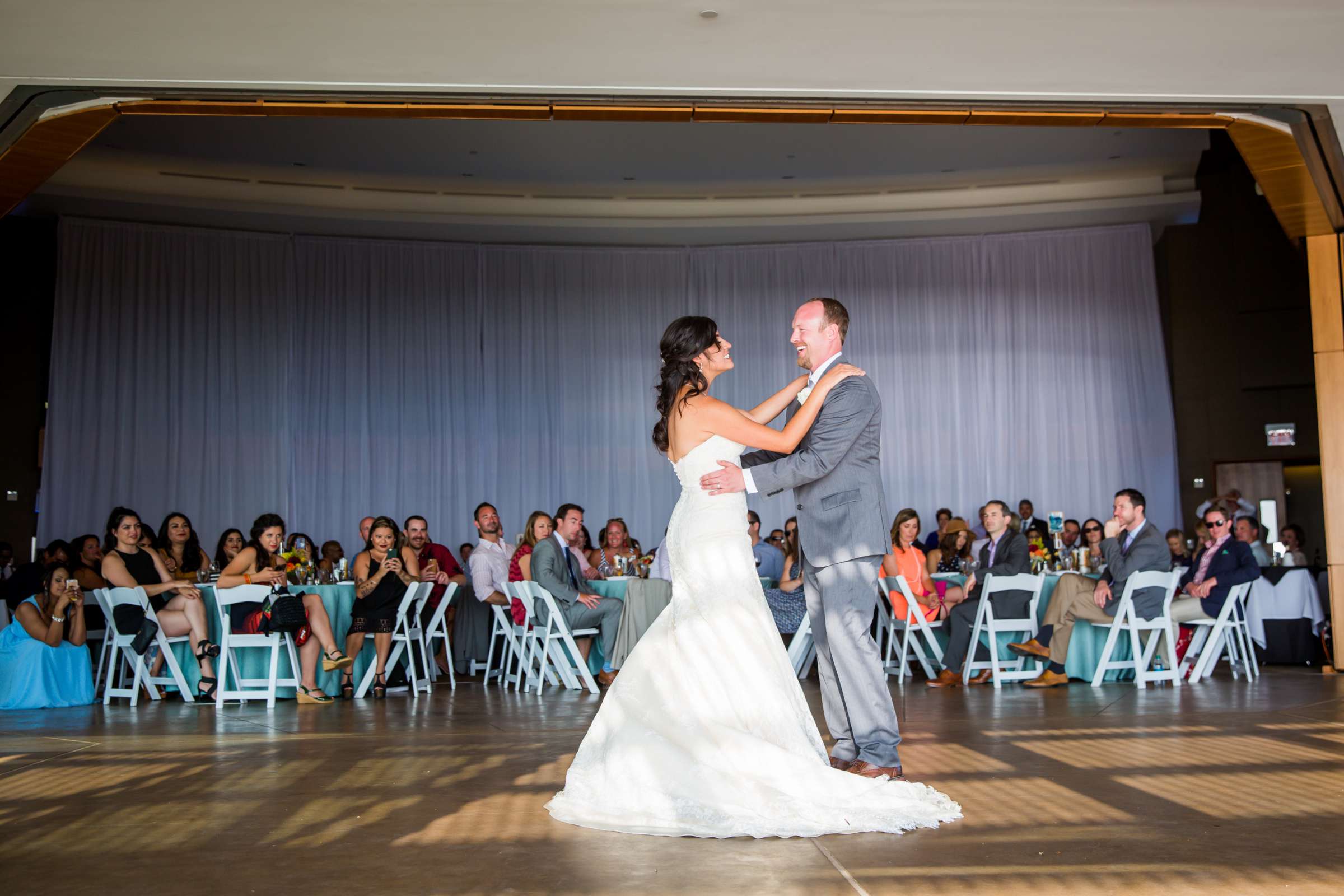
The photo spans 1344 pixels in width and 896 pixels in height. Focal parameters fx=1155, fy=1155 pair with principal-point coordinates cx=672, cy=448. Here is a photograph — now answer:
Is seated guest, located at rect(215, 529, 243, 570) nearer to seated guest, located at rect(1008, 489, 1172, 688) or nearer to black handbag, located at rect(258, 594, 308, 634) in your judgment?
black handbag, located at rect(258, 594, 308, 634)

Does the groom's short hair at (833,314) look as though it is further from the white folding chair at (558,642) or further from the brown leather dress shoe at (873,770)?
the white folding chair at (558,642)

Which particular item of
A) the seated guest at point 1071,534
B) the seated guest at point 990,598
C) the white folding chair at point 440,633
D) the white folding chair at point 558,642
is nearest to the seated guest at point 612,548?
the white folding chair at point 558,642

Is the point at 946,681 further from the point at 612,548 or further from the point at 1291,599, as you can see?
the point at 612,548

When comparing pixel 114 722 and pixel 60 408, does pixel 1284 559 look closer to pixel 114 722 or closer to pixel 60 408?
pixel 114 722

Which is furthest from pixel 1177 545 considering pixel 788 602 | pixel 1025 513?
pixel 788 602

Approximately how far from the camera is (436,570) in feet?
28.1

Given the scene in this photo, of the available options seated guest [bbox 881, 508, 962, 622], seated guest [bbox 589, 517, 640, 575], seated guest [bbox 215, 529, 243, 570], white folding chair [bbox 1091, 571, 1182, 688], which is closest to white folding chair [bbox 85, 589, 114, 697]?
seated guest [bbox 215, 529, 243, 570]

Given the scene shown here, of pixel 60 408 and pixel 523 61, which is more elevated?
pixel 523 61

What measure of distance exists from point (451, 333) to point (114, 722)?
8.35 m

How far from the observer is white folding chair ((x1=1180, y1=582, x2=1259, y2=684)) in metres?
7.79

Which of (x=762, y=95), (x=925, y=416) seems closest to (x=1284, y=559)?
(x=925, y=416)

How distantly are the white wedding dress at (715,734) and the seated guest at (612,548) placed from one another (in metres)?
5.43

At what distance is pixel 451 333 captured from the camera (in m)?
14.2

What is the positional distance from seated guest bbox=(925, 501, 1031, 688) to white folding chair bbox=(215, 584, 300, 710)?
4267 millimetres
